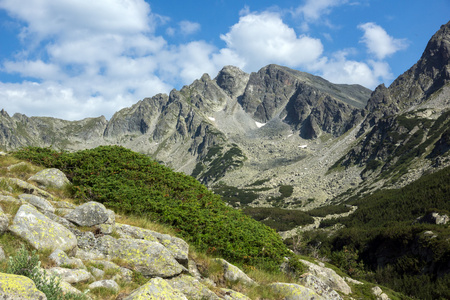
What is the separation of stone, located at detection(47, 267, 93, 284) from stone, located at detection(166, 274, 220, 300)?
2419 mm

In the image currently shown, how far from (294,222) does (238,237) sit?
121362mm

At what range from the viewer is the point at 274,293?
385 inches

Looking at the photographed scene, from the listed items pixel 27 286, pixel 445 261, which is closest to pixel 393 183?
pixel 445 261

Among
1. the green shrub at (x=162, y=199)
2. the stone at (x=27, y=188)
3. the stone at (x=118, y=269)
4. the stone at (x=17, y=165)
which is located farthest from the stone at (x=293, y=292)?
the stone at (x=17, y=165)

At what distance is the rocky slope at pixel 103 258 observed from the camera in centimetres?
648

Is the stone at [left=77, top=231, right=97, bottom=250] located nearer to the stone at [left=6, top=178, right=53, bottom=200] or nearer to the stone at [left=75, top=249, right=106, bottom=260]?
the stone at [left=75, top=249, right=106, bottom=260]

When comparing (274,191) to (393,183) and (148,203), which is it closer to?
(393,183)

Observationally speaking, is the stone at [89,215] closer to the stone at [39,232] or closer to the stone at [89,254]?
the stone at [89,254]

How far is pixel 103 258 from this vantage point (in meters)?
8.73

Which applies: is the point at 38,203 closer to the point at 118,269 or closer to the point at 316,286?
the point at 118,269

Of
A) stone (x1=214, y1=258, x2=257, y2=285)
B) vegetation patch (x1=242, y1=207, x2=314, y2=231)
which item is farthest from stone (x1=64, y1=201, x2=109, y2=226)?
vegetation patch (x1=242, y1=207, x2=314, y2=231)

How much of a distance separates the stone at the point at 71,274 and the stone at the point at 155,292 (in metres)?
1.49

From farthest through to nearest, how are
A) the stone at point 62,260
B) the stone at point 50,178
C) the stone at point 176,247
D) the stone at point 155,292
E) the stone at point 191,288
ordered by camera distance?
the stone at point 50,178
the stone at point 176,247
the stone at point 191,288
the stone at point 62,260
the stone at point 155,292

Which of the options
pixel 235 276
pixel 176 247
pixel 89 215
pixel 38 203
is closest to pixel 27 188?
pixel 38 203
